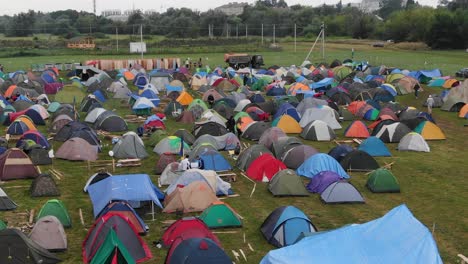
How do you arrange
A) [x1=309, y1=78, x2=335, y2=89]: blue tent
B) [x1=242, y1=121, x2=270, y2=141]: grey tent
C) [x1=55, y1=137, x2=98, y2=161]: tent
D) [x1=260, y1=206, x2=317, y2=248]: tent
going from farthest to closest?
[x1=309, y1=78, x2=335, y2=89]: blue tent
[x1=242, y1=121, x2=270, y2=141]: grey tent
[x1=55, y1=137, x2=98, y2=161]: tent
[x1=260, y1=206, x2=317, y2=248]: tent

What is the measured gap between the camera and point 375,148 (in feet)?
84.3

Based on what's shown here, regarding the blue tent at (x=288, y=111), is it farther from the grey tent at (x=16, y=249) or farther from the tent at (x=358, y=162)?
the grey tent at (x=16, y=249)

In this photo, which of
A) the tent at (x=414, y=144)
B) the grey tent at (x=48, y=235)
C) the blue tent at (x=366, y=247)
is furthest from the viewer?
the tent at (x=414, y=144)

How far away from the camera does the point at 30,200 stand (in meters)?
19.5

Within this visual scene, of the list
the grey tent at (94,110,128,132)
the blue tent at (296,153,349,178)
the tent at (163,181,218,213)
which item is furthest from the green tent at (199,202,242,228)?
the grey tent at (94,110,128,132)

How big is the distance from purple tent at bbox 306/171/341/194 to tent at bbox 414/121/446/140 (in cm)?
1062

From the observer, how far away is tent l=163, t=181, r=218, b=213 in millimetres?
18188

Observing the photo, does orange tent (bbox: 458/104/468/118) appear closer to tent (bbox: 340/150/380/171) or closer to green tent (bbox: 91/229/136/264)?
tent (bbox: 340/150/380/171)

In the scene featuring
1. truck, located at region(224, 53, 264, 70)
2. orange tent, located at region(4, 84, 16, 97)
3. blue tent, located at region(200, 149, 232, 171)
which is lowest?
blue tent, located at region(200, 149, 232, 171)

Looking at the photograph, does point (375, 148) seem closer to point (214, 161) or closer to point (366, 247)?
point (214, 161)

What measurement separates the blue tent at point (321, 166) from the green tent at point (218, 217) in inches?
226

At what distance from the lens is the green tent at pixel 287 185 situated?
2011cm

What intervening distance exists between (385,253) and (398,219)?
5.29 feet

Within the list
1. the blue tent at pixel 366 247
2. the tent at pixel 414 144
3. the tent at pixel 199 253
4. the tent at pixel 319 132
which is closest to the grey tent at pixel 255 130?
the tent at pixel 319 132
